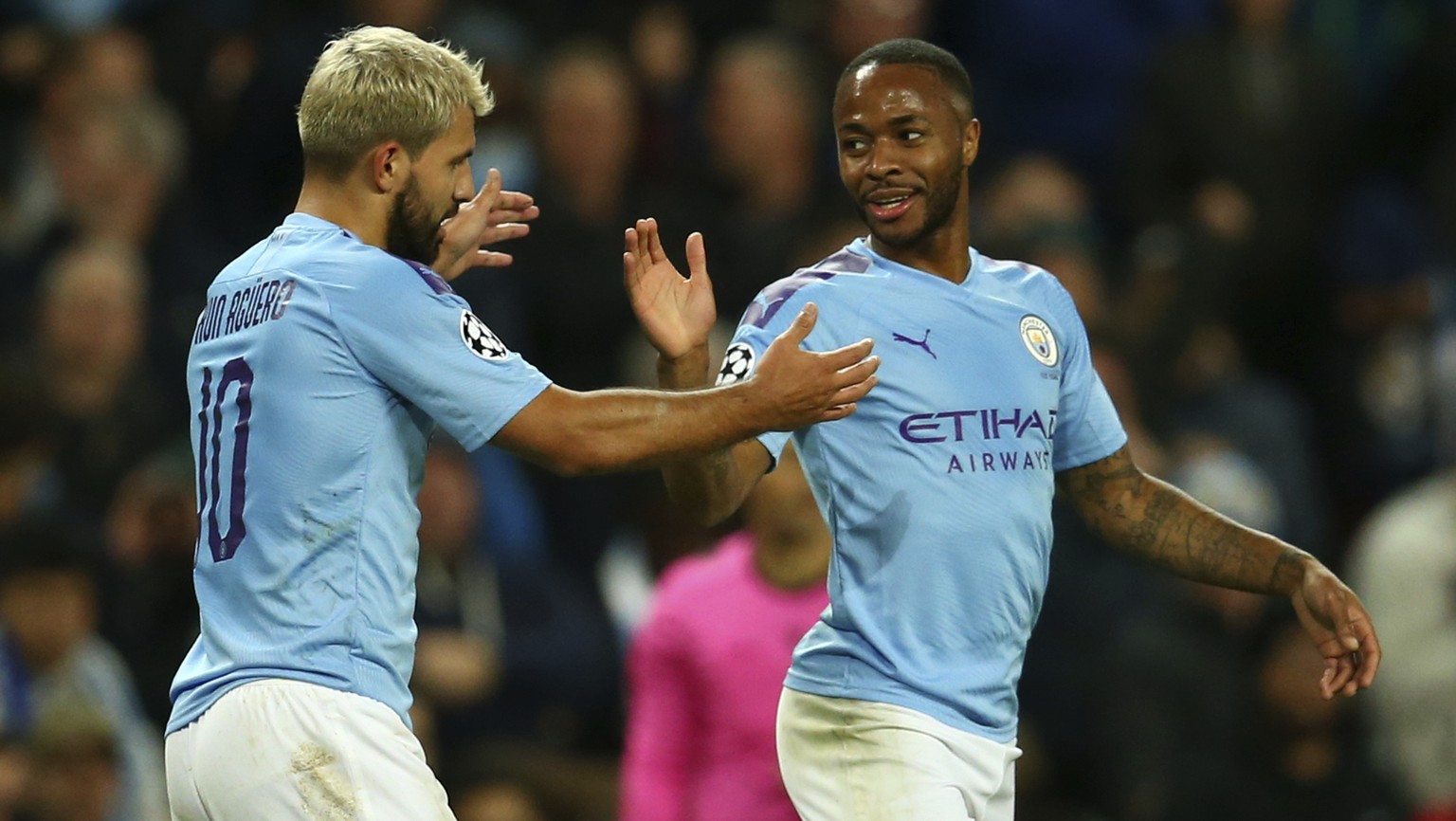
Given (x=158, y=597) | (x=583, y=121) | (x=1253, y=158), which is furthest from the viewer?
(x=1253, y=158)

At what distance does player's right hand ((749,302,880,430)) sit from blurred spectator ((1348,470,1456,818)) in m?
5.00

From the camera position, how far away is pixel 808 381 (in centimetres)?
479

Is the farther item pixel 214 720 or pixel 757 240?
pixel 757 240

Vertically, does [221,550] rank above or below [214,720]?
above

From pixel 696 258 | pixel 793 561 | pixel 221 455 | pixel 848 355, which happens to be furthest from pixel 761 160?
pixel 221 455

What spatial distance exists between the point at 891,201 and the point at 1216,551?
1.12 meters

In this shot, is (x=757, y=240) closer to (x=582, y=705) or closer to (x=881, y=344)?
(x=582, y=705)

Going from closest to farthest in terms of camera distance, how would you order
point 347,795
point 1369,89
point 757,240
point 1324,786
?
point 347,795, point 1324,786, point 757,240, point 1369,89

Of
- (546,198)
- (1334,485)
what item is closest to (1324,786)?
(1334,485)

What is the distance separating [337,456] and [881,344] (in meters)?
1.23

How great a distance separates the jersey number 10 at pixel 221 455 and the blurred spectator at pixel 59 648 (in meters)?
3.22

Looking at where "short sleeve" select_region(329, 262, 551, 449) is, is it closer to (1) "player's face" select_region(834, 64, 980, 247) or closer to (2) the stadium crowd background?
(1) "player's face" select_region(834, 64, 980, 247)

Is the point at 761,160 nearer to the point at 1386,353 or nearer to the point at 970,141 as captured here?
the point at 1386,353

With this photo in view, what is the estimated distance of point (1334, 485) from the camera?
423 inches
